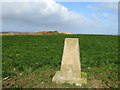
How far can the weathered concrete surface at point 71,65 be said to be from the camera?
5920mm

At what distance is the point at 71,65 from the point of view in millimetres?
5988

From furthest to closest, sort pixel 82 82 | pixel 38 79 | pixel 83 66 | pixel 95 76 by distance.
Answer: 1. pixel 83 66
2. pixel 95 76
3. pixel 38 79
4. pixel 82 82

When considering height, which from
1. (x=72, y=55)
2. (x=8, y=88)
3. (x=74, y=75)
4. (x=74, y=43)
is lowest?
(x=8, y=88)

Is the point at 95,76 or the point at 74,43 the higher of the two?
the point at 74,43

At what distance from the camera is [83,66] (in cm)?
827

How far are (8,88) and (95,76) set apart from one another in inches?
142

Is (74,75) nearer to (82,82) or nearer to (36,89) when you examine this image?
(82,82)

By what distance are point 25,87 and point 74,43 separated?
8.00 feet

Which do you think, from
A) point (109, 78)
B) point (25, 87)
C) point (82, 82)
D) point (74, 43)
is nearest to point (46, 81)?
point (25, 87)

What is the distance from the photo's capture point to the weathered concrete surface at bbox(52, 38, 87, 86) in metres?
5.92

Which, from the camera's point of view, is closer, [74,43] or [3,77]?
[74,43]

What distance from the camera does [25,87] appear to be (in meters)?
5.70

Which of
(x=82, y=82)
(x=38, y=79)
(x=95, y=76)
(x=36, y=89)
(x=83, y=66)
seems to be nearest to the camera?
(x=36, y=89)

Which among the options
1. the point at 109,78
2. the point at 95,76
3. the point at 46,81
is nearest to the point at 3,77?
the point at 46,81
